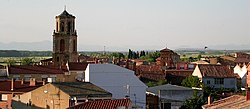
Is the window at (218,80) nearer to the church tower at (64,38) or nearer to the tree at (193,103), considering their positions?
the church tower at (64,38)

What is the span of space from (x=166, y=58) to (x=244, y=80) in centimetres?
3768

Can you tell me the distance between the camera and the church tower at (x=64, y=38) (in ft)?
346

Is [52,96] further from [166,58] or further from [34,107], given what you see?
[166,58]

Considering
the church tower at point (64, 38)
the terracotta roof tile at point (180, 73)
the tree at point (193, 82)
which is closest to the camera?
the tree at point (193, 82)

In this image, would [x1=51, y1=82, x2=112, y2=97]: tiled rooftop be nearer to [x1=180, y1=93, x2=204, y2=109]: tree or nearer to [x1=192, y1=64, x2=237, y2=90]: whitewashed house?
[x1=180, y1=93, x2=204, y2=109]: tree

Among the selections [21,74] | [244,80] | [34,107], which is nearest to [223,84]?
[244,80]

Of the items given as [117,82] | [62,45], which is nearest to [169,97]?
[117,82]

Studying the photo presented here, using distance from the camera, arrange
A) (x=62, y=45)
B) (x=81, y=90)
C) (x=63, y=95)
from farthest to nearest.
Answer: (x=62, y=45) → (x=81, y=90) → (x=63, y=95)

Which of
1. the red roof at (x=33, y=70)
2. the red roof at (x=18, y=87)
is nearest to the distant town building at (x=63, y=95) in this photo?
the red roof at (x=18, y=87)

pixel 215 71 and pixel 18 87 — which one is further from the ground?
pixel 215 71

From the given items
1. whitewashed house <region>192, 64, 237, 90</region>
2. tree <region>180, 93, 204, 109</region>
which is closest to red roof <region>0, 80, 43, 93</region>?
tree <region>180, 93, 204, 109</region>

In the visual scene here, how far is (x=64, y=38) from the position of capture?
106m

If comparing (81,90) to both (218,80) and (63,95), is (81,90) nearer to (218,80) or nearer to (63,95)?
(63,95)

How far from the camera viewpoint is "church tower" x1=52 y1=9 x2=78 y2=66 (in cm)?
10544
